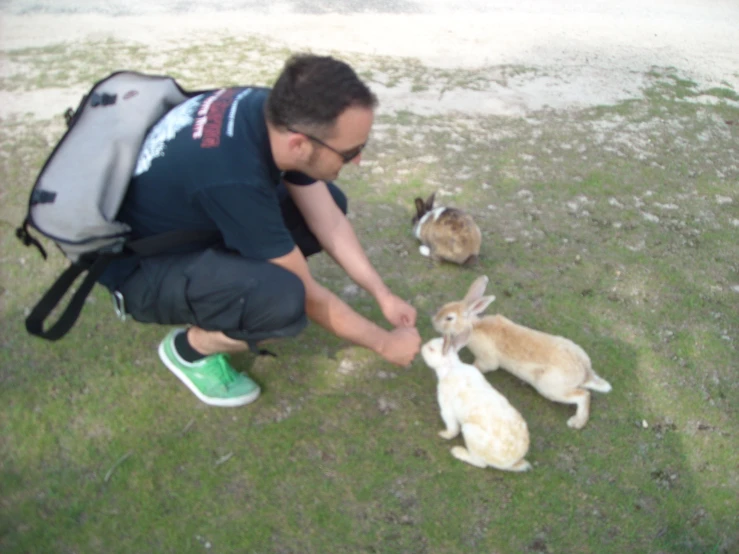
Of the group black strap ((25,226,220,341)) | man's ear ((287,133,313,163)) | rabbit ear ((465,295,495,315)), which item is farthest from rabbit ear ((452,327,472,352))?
black strap ((25,226,220,341))

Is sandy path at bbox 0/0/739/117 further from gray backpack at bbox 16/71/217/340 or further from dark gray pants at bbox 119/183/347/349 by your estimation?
dark gray pants at bbox 119/183/347/349

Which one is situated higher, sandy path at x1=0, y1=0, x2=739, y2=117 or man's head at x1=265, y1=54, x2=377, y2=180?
man's head at x1=265, y1=54, x2=377, y2=180

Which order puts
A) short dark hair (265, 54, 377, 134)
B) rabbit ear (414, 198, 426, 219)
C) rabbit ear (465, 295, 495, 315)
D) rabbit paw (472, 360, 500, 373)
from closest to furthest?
short dark hair (265, 54, 377, 134), rabbit ear (465, 295, 495, 315), rabbit paw (472, 360, 500, 373), rabbit ear (414, 198, 426, 219)

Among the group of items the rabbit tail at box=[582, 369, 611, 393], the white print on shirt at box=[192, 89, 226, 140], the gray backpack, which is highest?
the white print on shirt at box=[192, 89, 226, 140]

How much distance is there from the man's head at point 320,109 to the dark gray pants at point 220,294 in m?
0.47

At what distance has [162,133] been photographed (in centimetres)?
226

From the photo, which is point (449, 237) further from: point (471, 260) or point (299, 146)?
point (299, 146)

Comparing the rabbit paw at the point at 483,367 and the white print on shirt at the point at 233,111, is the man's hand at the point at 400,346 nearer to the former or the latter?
the rabbit paw at the point at 483,367

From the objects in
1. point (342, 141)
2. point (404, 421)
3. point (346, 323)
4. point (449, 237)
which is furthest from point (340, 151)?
point (449, 237)

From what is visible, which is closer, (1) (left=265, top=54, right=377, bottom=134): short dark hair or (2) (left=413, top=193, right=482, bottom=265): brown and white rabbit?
(1) (left=265, top=54, right=377, bottom=134): short dark hair

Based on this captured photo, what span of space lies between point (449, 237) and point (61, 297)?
79.8 inches

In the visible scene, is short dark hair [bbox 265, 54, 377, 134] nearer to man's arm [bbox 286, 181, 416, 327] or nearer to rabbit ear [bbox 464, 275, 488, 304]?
man's arm [bbox 286, 181, 416, 327]

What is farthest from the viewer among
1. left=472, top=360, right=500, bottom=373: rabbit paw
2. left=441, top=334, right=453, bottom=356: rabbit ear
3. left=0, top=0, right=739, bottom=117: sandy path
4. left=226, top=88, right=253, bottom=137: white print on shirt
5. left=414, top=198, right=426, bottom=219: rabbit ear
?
left=0, top=0, right=739, bottom=117: sandy path

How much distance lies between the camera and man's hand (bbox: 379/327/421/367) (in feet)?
7.93
